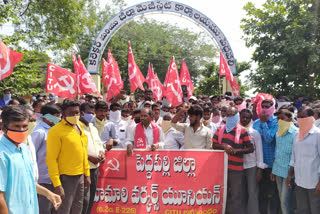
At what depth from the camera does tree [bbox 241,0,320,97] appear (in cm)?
1401

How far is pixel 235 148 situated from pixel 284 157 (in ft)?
2.26

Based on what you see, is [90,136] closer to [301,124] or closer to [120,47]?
[301,124]

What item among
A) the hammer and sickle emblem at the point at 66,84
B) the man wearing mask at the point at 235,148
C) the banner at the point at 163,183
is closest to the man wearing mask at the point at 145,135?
the banner at the point at 163,183

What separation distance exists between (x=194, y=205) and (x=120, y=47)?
3490 centimetres

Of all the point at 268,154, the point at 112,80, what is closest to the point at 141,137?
the point at 268,154

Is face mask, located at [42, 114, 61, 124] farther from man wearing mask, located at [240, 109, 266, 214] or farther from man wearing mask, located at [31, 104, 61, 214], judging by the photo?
man wearing mask, located at [240, 109, 266, 214]

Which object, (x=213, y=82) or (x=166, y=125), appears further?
(x=213, y=82)

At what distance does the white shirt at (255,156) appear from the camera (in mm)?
5488

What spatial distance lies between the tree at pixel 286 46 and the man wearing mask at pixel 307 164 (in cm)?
964

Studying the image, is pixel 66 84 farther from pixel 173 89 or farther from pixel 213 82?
pixel 213 82

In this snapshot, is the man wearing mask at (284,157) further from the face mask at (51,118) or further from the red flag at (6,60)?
the red flag at (6,60)

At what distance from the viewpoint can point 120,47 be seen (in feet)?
129

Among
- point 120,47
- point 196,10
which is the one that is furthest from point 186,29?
point 196,10

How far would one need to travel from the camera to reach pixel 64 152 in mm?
4453
